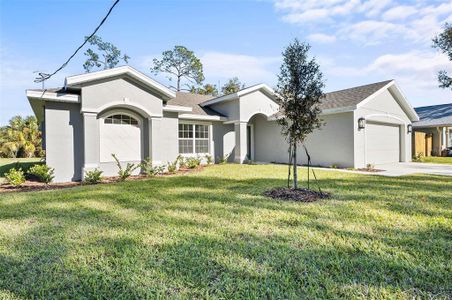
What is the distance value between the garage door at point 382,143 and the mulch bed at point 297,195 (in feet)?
31.4

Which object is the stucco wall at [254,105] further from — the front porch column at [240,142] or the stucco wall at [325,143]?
the stucco wall at [325,143]

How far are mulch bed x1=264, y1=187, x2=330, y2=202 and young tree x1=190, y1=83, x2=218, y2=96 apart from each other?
31596 mm

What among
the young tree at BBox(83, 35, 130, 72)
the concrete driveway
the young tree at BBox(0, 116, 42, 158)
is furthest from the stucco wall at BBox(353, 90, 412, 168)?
the young tree at BBox(83, 35, 130, 72)

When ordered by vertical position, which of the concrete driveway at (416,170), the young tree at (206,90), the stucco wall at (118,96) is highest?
the young tree at (206,90)

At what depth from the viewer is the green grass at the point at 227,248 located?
2652 millimetres

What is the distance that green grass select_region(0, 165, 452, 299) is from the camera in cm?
265

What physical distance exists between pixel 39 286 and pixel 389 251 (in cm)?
440

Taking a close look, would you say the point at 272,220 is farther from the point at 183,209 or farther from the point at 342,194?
the point at 342,194

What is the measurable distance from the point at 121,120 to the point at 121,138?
87cm

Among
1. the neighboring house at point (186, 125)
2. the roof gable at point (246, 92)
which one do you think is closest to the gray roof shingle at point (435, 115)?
the neighboring house at point (186, 125)

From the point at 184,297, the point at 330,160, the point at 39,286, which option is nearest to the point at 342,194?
the point at 184,297

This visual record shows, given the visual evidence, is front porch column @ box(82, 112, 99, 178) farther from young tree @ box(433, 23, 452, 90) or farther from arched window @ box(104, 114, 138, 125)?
young tree @ box(433, 23, 452, 90)

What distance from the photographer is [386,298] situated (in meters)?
2.46

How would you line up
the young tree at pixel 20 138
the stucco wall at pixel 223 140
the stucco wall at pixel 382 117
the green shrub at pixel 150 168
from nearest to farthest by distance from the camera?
1. the green shrub at pixel 150 168
2. the stucco wall at pixel 382 117
3. the stucco wall at pixel 223 140
4. the young tree at pixel 20 138
